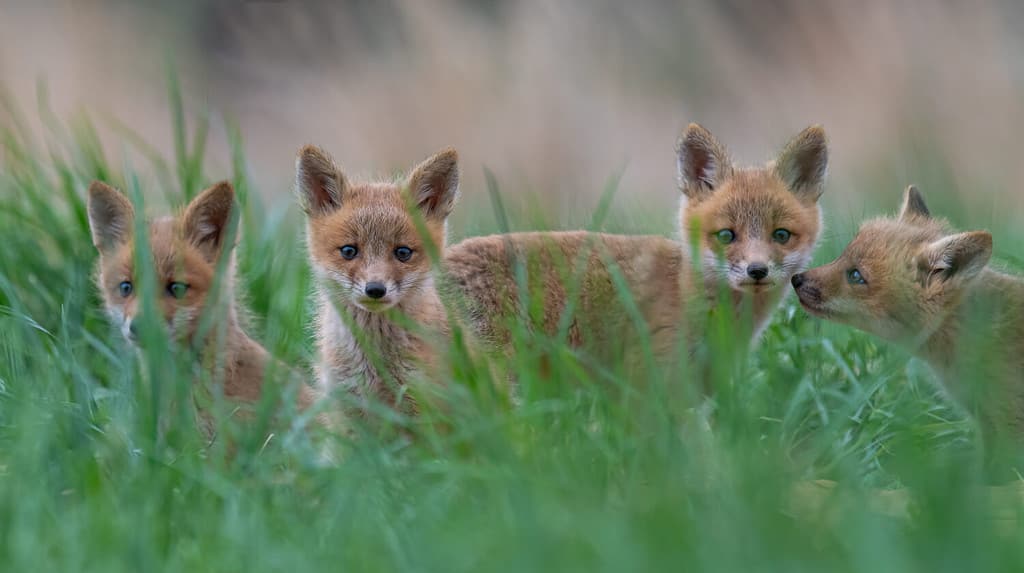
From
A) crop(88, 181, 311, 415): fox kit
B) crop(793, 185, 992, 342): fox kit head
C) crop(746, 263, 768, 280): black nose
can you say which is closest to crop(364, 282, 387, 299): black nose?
crop(88, 181, 311, 415): fox kit

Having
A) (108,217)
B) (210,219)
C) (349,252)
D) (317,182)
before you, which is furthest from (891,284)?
(108,217)

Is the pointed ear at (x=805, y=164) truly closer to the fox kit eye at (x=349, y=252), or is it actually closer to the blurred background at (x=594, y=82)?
the blurred background at (x=594, y=82)

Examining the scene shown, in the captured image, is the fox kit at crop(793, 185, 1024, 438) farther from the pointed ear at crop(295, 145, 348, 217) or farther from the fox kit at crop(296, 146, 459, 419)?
the pointed ear at crop(295, 145, 348, 217)

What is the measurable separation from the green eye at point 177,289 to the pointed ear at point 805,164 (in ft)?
7.80

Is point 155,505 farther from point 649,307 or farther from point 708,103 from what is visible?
point 708,103

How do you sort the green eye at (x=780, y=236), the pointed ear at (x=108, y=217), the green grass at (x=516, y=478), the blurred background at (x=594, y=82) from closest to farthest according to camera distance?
the green grass at (x=516, y=478), the pointed ear at (x=108, y=217), the green eye at (x=780, y=236), the blurred background at (x=594, y=82)

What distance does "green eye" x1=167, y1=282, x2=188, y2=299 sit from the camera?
4.32 meters

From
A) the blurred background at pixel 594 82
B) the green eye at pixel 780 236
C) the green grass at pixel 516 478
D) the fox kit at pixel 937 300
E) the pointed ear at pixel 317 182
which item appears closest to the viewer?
the green grass at pixel 516 478

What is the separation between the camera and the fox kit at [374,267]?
171 inches

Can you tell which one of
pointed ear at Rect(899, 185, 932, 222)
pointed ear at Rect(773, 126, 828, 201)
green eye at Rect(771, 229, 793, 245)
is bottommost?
green eye at Rect(771, 229, 793, 245)

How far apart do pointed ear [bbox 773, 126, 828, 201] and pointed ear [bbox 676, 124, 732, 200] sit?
0.75ft

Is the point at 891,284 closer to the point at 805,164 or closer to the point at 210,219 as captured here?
the point at 805,164

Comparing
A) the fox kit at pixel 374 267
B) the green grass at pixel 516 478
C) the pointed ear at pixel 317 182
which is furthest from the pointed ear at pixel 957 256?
the pointed ear at pixel 317 182

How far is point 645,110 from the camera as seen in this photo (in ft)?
25.6
